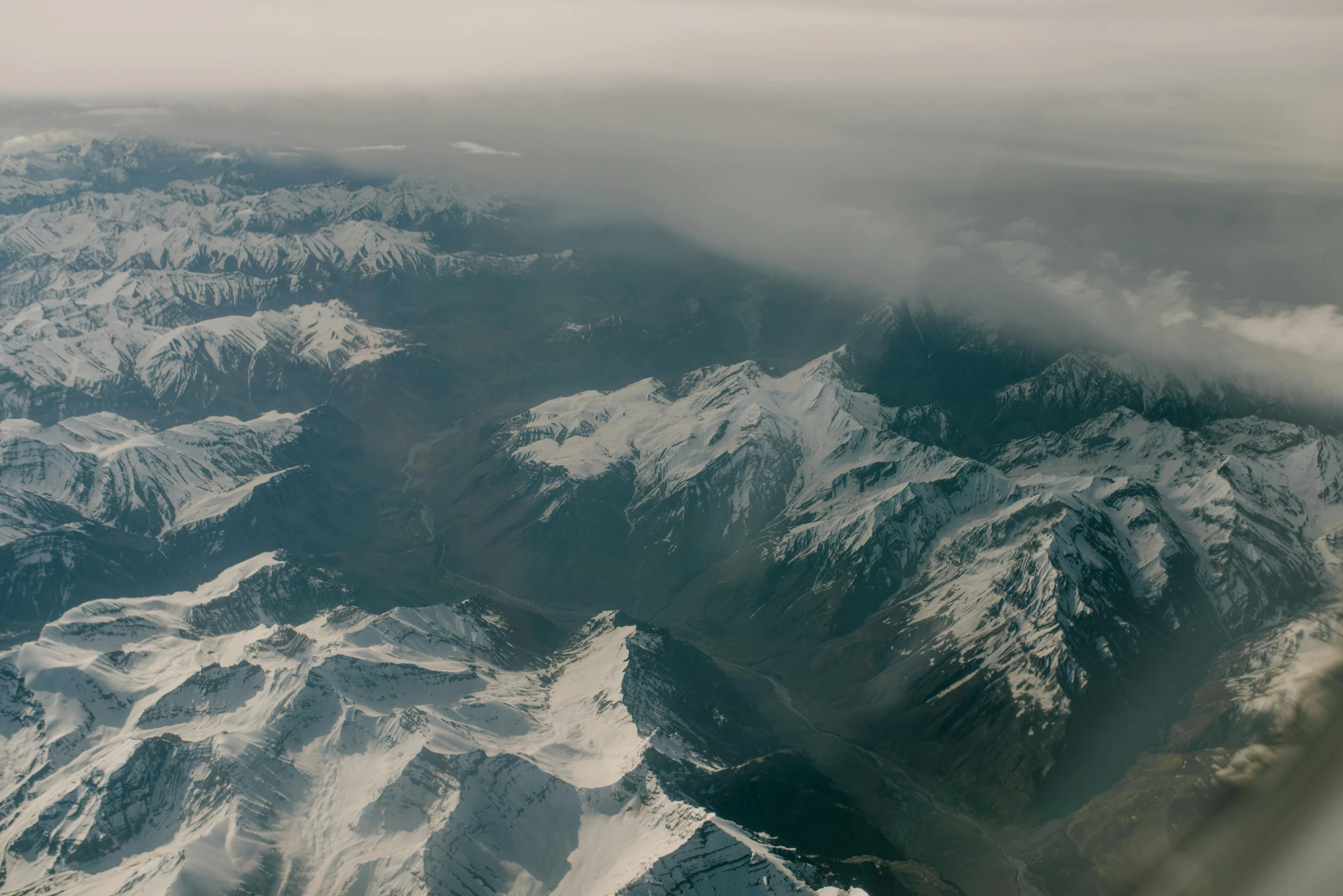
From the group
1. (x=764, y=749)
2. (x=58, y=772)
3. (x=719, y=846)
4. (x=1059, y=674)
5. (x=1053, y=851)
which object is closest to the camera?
(x=719, y=846)

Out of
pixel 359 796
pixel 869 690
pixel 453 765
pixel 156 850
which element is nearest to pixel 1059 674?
pixel 869 690

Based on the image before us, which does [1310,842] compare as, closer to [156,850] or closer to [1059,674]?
[156,850]

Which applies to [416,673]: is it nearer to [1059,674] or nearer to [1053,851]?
[1053,851]

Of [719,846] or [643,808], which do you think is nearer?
[719,846]

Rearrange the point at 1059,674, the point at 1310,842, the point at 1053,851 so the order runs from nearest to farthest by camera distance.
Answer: the point at 1310,842
the point at 1053,851
the point at 1059,674

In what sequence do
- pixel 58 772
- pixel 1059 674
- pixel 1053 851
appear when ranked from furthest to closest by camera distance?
1. pixel 1059 674
2. pixel 1053 851
3. pixel 58 772

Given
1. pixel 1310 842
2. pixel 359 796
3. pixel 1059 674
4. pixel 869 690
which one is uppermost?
pixel 1310 842

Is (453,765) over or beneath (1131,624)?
over

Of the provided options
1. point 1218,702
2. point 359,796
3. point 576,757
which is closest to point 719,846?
point 576,757

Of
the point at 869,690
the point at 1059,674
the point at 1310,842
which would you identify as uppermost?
the point at 1310,842
